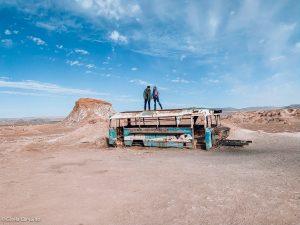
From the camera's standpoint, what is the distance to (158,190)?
734 cm

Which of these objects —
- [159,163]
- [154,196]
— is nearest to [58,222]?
[154,196]

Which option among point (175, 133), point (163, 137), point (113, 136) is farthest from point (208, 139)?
point (113, 136)

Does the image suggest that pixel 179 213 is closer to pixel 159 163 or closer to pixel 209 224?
pixel 209 224

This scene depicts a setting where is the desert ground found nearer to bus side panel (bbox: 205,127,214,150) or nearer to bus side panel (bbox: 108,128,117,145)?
bus side panel (bbox: 205,127,214,150)

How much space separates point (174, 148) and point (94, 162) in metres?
5.10

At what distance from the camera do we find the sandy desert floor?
559cm

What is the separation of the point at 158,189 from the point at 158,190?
0.09 m

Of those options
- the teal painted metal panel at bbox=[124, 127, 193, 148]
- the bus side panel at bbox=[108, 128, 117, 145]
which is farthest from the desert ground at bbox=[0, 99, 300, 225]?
the bus side panel at bbox=[108, 128, 117, 145]

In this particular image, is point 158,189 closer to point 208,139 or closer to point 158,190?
point 158,190

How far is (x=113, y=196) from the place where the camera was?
6.97m

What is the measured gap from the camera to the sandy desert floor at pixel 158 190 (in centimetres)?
559

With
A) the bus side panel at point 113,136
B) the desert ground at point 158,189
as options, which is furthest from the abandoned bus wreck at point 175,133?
the desert ground at point 158,189

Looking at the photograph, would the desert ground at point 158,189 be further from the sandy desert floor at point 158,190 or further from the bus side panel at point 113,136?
the bus side panel at point 113,136

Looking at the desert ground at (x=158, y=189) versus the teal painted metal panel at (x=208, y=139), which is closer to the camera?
the desert ground at (x=158, y=189)
